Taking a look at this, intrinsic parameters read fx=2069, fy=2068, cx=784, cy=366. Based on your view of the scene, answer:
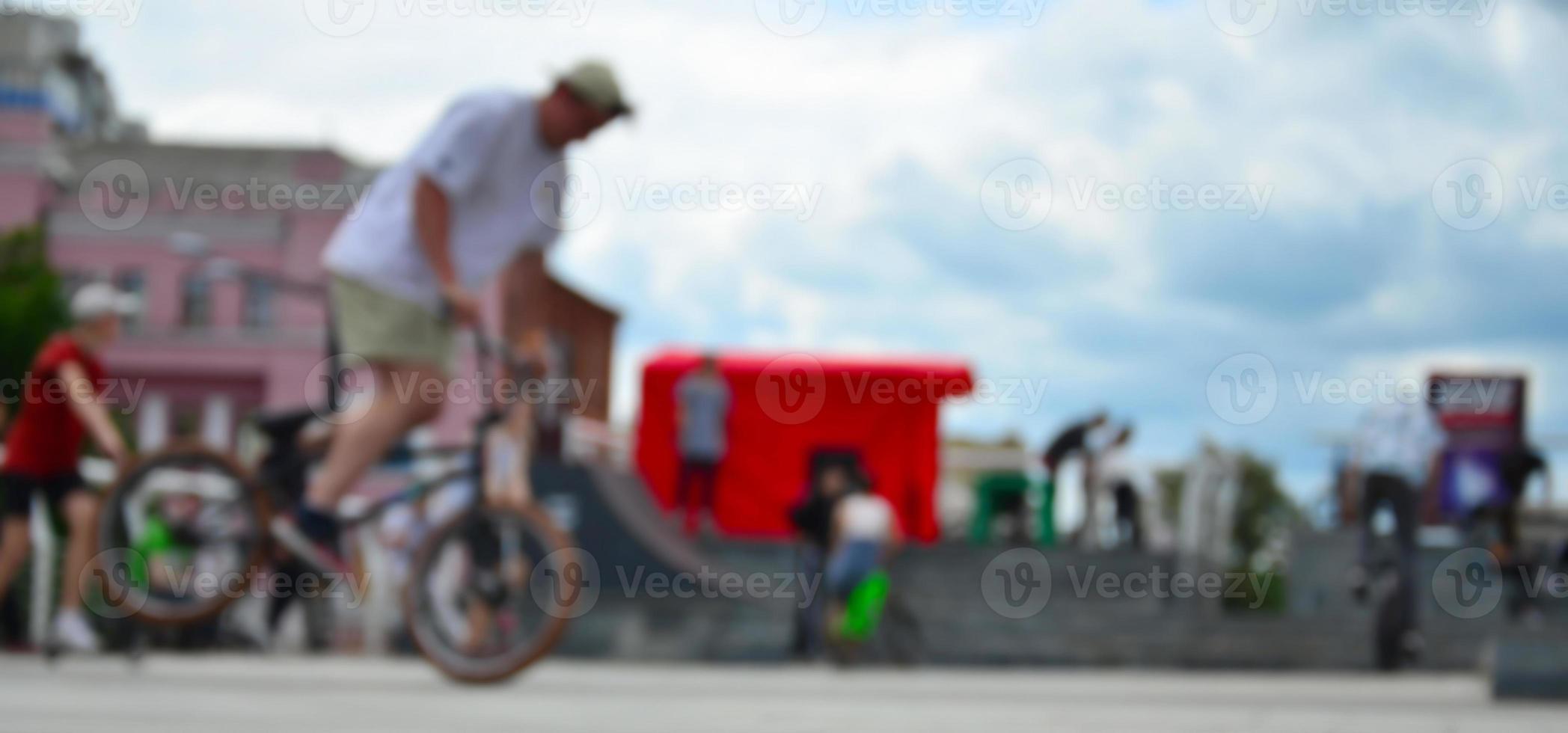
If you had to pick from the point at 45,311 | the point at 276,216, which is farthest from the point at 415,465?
the point at 276,216

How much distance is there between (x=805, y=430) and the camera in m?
20.2

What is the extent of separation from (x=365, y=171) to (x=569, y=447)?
135 feet

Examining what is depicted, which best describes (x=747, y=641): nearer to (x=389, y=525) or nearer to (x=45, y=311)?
(x=389, y=525)

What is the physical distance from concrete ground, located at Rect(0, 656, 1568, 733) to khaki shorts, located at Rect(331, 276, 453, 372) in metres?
0.95

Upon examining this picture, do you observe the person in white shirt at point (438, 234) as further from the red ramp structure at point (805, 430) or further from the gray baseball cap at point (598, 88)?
the red ramp structure at point (805, 430)

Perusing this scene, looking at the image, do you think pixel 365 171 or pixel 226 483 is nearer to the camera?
pixel 226 483

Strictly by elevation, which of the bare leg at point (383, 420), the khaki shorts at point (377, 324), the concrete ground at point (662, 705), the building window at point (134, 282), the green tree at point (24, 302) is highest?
the building window at point (134, 282)

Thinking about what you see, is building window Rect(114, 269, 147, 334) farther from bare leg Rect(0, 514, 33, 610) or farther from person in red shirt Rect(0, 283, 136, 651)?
person in red shirt Rect(0, 283, 136, 651)

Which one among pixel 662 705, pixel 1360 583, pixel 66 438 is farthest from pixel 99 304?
pixel 1360 583

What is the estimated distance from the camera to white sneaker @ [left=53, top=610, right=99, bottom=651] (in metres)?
7.93

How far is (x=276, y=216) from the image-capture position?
5606cm

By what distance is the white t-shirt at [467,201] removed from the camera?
586cm

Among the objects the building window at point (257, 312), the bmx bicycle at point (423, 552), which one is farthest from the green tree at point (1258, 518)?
the building window at point (257, 312)

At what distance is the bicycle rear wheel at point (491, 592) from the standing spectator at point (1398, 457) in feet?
19.6
